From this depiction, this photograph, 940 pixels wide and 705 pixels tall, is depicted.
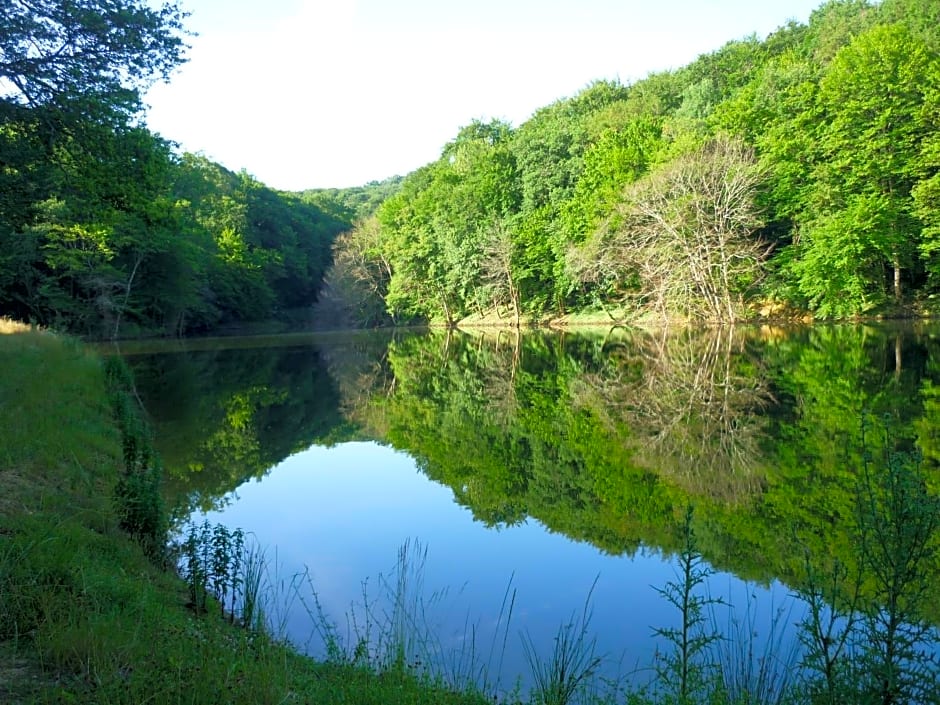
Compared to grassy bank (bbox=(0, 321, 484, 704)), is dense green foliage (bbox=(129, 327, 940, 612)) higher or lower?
higher

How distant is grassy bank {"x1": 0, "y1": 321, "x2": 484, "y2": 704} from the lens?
3.43 m

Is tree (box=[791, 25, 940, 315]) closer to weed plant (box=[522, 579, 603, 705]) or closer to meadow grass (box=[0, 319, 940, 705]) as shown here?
meadow grass (box=[0, 319, 940, 705])

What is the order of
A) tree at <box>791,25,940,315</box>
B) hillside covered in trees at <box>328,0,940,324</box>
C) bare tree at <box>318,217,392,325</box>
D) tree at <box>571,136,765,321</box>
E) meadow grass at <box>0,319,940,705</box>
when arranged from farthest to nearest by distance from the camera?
bare tree at <box>318,217,392,325</box>, tree at <box>571,136,765,321</box>, hillside covered in trees at <box>328,0,940,324</box>, tree at <box>791,25,940,315</box>, meadow grass at <box>0,319,940,705</box>

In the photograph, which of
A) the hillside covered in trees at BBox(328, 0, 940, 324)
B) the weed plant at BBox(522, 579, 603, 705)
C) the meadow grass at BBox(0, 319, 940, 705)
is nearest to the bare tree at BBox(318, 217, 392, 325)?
the hillside covered in trees at BBox(328, 0, 940, 324)

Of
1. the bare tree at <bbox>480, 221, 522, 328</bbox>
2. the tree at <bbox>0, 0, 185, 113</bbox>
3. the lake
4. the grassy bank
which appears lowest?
the grassy bank

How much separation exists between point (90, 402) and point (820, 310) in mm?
36274

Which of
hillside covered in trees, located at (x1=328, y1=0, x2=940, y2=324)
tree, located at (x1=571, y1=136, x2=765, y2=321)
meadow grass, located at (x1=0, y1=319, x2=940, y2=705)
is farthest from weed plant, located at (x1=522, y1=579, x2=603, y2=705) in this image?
hillside covered in trees, located at (x1=328, y1=0, x2=940, y2=324)

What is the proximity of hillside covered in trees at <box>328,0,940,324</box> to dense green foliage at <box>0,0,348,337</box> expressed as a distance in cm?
2265

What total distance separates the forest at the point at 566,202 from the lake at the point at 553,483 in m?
8.05

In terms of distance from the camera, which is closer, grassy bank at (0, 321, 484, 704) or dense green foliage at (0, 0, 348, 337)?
grassy bank at (0, 321, 484, 704)

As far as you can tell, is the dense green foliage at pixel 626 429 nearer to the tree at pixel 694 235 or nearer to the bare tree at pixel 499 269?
the tree at pixel 694 235

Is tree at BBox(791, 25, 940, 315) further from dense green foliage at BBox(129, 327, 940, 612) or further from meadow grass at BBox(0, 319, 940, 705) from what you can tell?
meadow grass at BBox(0, 319, 940, 705)

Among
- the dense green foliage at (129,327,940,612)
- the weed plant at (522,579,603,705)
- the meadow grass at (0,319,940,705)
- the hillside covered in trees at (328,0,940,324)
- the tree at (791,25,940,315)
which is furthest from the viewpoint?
the hillside covered in trees at (328,0,940,324)

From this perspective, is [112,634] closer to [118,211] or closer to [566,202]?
[118,211]
